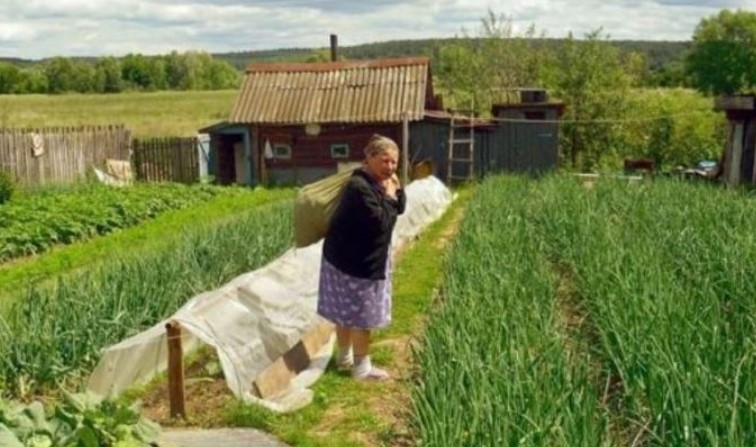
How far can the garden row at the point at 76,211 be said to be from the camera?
1073cm

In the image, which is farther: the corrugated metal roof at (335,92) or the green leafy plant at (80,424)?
the corrugated metal roof at (335,92)

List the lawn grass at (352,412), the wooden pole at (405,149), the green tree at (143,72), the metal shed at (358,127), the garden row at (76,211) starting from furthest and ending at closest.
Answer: the green tree at (143,72) < the metal shed at (358,127) < the wooden pole at (405,149) < the garden row at (76,211) < the lawn grass at (352,412)

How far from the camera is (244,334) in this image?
4.98 metres

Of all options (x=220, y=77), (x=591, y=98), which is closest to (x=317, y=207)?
(x=591, y=98)

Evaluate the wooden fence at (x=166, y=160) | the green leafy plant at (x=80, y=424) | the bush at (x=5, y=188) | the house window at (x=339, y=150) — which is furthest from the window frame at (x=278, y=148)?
the green leafy plant at (x=80, y=424)

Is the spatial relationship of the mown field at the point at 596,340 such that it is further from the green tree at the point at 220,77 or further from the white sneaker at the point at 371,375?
the green tree at the point at 220,77

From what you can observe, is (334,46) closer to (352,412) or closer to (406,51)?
(352,412)

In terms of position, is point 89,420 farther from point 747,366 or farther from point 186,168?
point 186,168

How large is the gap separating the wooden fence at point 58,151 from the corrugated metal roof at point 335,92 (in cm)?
296

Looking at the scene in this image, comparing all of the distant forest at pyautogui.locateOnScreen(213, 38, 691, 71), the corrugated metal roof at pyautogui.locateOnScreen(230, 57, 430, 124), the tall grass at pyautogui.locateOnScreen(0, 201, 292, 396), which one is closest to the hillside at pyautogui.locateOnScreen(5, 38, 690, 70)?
the distant forest at pyautogui.locateOnScreen(213, 38, 691, 71)

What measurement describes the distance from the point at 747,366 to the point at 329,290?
256 centimetres

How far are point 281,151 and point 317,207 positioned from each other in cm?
1609

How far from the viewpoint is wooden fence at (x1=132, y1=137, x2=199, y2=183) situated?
68.2 feet

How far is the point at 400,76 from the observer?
67.9 ft
